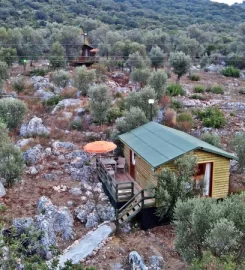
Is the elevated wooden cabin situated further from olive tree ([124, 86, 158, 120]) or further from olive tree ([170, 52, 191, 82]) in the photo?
olive tree ([170, 52, 191, 82])

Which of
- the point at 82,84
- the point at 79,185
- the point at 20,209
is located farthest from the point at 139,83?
the point at 20,209

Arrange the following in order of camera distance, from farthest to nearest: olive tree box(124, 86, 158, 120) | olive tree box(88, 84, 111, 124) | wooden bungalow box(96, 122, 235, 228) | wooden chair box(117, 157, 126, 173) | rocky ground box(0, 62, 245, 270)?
olive tree box(88, 84, 111, 124), olive tree box(124, 86, 158, 120), wooden chair box(117, 157, 126, 173), wooden bungalow box(96, 122, 235, 228), rocky ground box(0, 62, 245, 270)

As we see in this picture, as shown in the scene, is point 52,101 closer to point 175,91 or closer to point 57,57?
point 175,91

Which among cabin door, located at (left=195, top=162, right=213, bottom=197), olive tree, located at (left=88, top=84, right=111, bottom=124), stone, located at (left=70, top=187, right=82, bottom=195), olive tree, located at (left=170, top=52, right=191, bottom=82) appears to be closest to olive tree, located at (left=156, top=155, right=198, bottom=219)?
cabin door, located at (left=195, top=162, right=213, bottom=197)

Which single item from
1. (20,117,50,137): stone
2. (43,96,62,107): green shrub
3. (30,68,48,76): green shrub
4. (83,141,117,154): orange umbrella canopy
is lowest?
(20,117,50,137): stone

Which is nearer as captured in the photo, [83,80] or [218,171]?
[218,171]

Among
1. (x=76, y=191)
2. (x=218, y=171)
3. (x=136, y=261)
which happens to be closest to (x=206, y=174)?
(x=218, y=171)

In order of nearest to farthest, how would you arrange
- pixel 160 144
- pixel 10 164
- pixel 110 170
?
pixel 160 144 < pixel 10 164 < pixel 110 170

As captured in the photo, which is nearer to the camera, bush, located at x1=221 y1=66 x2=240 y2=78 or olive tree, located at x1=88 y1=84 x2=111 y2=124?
olive tree, located at x1=88 y1=84 x2=111 y2=124
